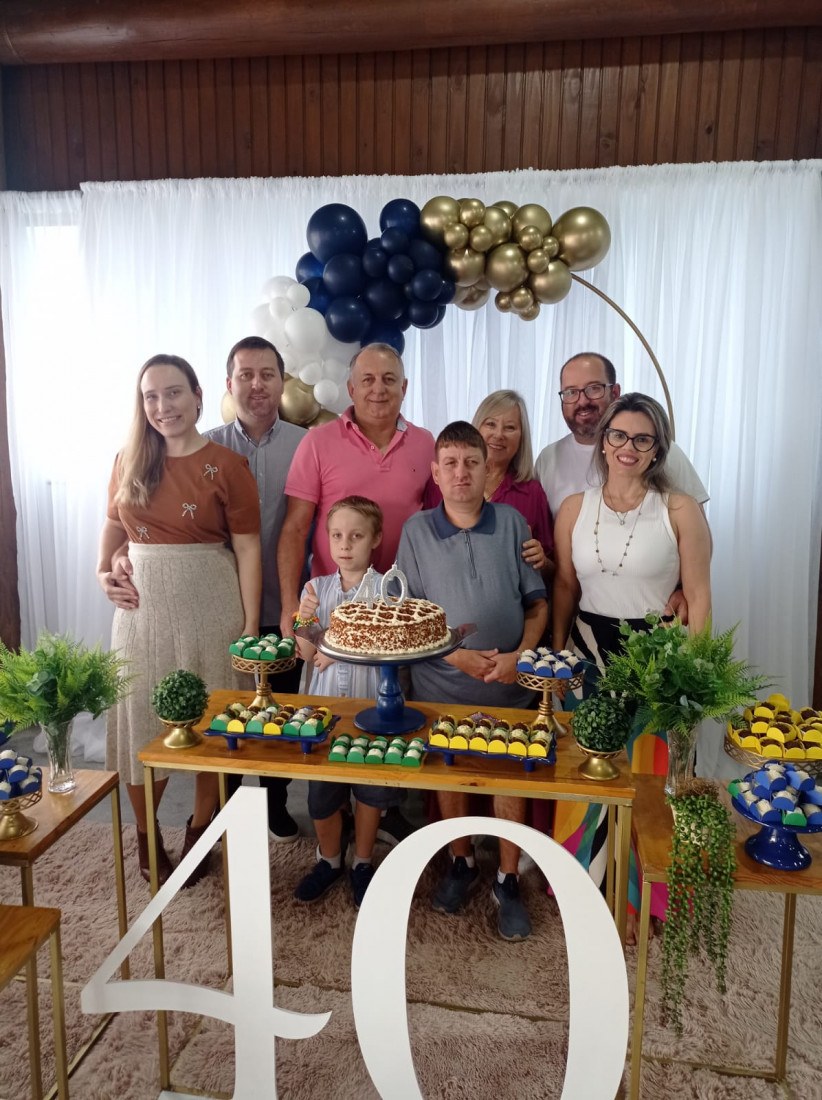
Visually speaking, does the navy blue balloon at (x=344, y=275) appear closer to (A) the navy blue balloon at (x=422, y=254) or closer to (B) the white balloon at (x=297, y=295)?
(B) the white balloon at (x=297, y=295)

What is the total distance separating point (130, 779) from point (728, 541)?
278 cm

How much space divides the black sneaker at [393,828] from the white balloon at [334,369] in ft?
5.52

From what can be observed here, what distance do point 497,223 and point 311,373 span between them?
908 mm

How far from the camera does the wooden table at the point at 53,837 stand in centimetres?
162

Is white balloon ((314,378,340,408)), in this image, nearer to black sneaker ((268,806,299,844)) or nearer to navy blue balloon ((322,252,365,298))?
navy blue balloon ((322,252,365,298))

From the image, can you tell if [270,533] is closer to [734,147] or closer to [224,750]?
[224,750]

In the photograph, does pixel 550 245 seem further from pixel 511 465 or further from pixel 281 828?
pixel 281 828

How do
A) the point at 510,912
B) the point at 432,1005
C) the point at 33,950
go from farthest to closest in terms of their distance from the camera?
the point at 510,912
the point at 432,1005
the point at 33,950

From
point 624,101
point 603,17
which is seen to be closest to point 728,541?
point 624,101

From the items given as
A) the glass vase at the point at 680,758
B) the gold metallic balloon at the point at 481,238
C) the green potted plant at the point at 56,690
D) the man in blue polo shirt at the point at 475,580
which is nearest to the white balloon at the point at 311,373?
the gold metallic balloon at the point at 481,238

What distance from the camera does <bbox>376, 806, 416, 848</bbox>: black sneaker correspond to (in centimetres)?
298

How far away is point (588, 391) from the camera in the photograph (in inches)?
111

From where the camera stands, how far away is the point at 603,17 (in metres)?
3.50

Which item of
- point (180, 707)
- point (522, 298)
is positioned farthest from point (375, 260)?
point (180, 707)
